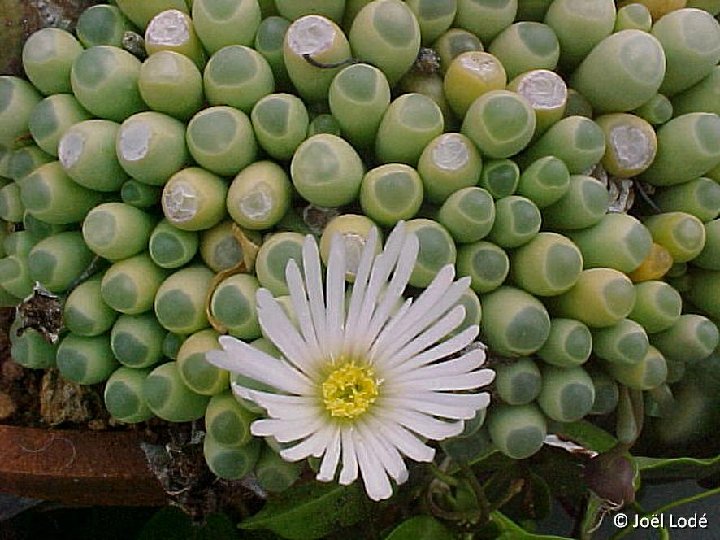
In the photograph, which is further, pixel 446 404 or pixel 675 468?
pixel 675 468

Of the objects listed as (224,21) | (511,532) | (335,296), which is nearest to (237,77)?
(224,21)

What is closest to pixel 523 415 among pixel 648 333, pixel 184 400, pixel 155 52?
pixel 648 333

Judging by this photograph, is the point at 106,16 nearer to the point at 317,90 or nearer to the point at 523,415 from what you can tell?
the point at 317,90

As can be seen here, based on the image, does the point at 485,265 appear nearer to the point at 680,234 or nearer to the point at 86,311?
the point at 680,234

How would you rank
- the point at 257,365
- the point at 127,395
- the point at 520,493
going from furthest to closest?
the point at 520,493 < the point at 127,395 < the point at 257,365

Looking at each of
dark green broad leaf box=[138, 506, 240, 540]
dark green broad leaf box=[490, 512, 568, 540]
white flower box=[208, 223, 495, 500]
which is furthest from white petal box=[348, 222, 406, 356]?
dark green broad leaf box=[138, 506, 240, 540]

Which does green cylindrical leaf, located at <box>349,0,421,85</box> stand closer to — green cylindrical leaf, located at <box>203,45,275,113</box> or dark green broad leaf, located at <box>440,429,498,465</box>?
green cylindrical leaf, located at <box>203,45,275,113</box>

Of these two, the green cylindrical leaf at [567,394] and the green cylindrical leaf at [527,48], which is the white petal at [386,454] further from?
the green cylindrical leaf at [527,48]
